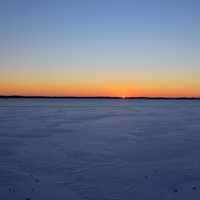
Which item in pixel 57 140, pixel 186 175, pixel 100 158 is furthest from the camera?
pixel 57 140

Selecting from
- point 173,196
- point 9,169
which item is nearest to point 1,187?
point 9,169

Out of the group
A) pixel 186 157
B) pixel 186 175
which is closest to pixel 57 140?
pixel 186 157

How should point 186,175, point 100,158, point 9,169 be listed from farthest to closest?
point 100,158
point 9,169
point 186,175

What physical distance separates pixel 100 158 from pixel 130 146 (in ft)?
8.28

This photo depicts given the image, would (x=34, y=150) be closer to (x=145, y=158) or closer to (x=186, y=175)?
(x=145, y=158)

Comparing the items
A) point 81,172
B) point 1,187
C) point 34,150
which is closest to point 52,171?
point 81,172

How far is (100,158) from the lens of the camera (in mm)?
8961

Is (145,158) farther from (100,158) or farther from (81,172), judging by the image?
(81,172)

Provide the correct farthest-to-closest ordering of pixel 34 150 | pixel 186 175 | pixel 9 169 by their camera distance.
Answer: pixel 34 150
pixel 9 169
pixel 186 175

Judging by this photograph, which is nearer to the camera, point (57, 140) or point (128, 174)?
point (128, 174)

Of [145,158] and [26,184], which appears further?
[145,158]

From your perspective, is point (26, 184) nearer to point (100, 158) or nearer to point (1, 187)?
point (1, 187)

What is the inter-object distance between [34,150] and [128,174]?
4389 millimetres

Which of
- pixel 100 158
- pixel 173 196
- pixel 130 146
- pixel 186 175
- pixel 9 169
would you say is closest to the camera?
pixel 173 196
